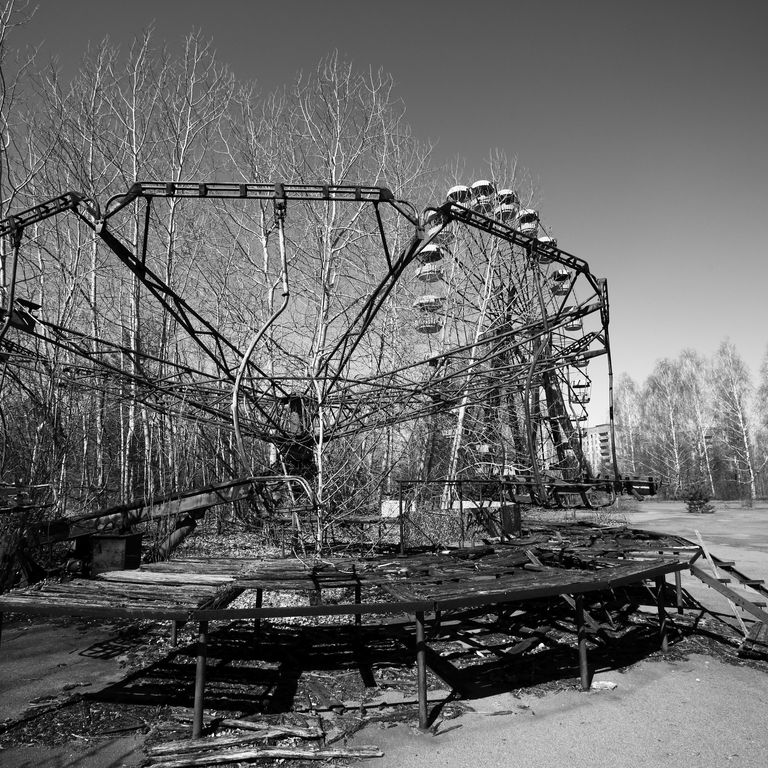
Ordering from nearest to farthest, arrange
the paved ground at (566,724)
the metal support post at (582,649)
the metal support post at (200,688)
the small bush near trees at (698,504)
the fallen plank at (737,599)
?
1. the paved ground at (566,724)
2. the metal support post at (200,688)
3. the metal support post at (582,649)
4. the fallen plank at (737,599)
5. the small bush near trees at (698,504)

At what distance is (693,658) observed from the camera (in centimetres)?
602

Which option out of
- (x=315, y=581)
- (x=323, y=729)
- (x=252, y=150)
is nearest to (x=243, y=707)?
(x=323, y=729)

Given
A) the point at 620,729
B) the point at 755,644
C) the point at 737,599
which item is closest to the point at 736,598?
the point at 737,599

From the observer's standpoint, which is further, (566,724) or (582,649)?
(582,649)

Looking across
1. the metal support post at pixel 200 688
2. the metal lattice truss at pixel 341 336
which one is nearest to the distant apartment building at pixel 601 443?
the metal lattice truss at pixel 341 336

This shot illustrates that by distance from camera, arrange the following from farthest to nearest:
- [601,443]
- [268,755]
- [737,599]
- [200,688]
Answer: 1. [601,443]
2. [737,599]
3. [200,688]
4. [268,755]

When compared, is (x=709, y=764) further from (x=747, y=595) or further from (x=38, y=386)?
(x=38, y=386)

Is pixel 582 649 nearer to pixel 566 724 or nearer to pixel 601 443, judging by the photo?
pixel 566 724

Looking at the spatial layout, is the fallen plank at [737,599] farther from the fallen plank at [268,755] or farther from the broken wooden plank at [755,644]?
the fallen plank at [268,755]

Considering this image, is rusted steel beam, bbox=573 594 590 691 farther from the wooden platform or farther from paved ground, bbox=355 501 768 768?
paved ground, bbox=355 501 768 768

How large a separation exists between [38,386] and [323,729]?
8131mm

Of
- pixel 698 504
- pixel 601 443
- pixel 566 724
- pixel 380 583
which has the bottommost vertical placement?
pixel 698 504

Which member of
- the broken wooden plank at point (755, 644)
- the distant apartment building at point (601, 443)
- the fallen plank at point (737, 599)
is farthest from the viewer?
the distant apartment building at point (601, 443)

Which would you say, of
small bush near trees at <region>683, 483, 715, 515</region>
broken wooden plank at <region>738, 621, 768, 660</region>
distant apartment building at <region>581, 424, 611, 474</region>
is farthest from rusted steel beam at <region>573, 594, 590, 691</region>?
small bush near trees at <region>683, 483, 715, 515</region>
